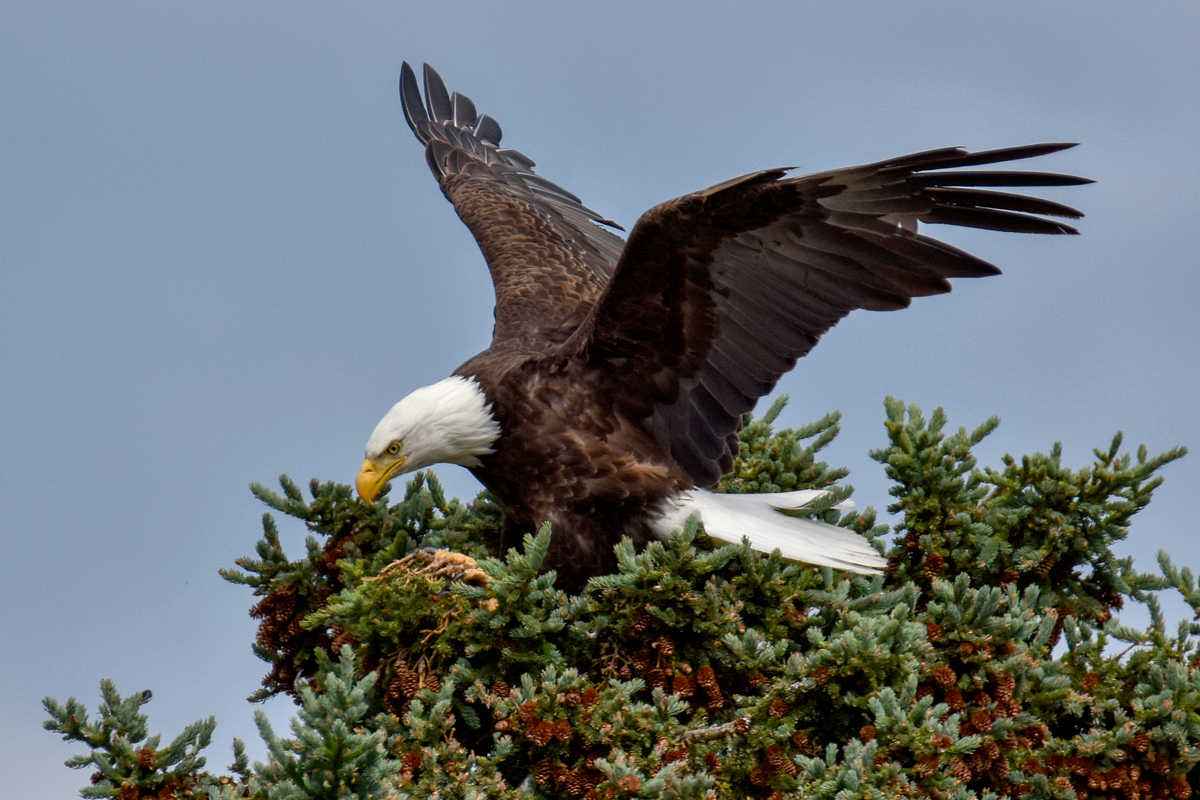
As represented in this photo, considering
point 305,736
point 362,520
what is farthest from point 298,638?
point 305,736

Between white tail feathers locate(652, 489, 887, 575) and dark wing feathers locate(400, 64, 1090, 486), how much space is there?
0.20 metres

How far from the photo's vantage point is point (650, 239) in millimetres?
4816

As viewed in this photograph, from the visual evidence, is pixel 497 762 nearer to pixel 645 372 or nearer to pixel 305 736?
pixel 305 736

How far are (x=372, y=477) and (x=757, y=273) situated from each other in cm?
182

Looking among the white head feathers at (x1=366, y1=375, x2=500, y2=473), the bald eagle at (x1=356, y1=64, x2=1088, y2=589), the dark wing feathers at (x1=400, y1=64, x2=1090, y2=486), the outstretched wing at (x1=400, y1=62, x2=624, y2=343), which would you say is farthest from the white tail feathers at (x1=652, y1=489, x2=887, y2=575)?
the outstretched wing at (x1=400, y1=62, x2=624, y2=343)

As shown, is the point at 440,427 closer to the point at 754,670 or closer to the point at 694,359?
the point at 694,359

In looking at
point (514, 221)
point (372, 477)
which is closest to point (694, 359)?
point (372, 477)

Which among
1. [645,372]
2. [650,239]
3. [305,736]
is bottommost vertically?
[305,736]

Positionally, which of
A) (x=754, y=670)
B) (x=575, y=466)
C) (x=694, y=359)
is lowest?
(x=754, y=670)

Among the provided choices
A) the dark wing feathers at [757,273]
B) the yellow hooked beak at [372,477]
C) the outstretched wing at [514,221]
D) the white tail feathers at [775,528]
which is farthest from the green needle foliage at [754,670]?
the outstretched wing at [514,221]

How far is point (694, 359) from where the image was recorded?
5250mm

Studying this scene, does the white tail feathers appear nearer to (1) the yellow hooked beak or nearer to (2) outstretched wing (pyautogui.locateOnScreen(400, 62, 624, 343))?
(1) the yellow hooked beak

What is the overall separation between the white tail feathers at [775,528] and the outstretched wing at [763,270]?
236 millimetres

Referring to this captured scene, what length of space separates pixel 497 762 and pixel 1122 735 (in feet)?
6.76
